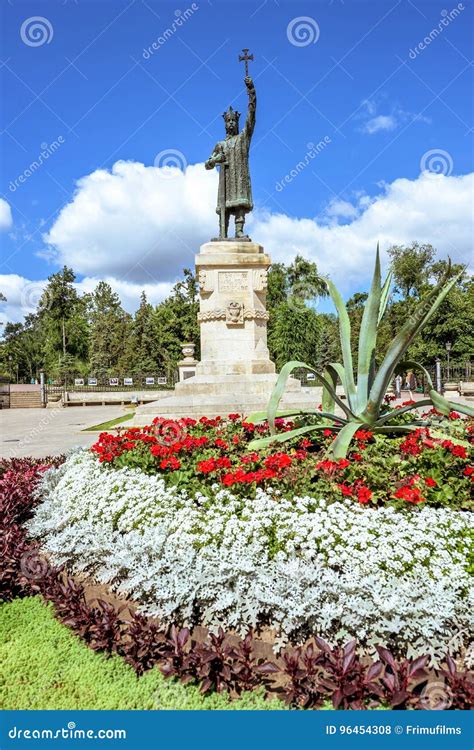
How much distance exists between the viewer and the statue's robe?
13867 millimetres

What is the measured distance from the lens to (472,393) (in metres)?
27.7

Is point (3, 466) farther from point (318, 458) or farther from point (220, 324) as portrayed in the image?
point (220, 324)

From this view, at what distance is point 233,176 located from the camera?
13930 mm

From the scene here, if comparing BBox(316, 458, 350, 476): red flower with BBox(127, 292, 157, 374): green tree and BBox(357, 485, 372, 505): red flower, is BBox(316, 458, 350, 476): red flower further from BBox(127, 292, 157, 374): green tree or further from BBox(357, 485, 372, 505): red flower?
BBox(127, 292, 157, 374): green tree

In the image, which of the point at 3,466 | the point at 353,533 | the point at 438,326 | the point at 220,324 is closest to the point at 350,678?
the point at 353,533

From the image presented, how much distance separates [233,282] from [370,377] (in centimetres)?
852

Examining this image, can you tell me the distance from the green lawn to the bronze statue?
1211cm

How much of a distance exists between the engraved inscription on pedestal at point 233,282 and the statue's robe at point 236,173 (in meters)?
2.14

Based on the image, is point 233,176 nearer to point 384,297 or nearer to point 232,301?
point 232,301

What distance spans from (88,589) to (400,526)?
7.08 feet

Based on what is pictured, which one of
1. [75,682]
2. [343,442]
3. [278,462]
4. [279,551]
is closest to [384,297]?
[343,442]

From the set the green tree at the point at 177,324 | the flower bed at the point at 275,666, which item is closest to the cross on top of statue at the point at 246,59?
the flower bed at the point at 275,666

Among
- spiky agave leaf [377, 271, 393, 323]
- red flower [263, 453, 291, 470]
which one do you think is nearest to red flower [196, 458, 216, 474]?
red flower [263, 453, 291, 470]

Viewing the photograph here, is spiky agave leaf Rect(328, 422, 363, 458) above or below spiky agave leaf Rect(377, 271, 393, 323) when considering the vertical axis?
below
